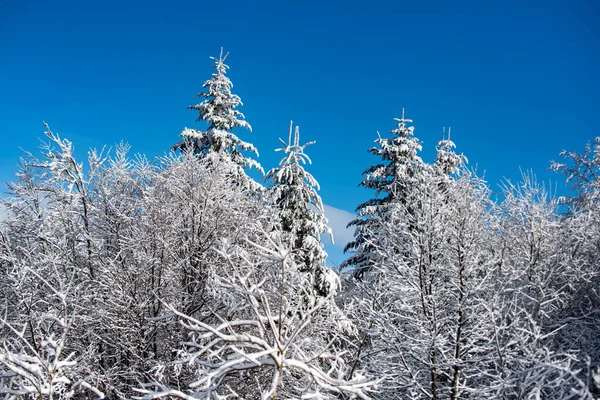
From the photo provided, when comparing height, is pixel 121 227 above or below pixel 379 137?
below

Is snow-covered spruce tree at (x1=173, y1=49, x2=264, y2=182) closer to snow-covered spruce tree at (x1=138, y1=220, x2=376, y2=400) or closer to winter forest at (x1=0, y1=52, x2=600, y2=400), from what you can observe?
winter forest at (x1=0, y1=52, x2=600, y2=400)

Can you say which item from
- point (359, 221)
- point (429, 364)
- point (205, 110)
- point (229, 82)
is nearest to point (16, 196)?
point (205, 110)

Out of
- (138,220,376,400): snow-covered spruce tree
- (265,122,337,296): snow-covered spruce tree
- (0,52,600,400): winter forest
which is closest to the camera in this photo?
(138,220,376,400): snow-covered spruce tree

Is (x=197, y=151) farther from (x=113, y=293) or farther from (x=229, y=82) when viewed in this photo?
(x=113, y=293)

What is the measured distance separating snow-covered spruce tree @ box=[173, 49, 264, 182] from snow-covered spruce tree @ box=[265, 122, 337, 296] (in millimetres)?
4116

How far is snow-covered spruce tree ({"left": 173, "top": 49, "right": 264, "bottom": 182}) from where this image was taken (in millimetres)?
18344

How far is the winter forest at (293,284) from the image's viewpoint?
812 cm

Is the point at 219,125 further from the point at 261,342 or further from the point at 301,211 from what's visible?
the point at 261,342

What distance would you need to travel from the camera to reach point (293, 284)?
649 centimetres

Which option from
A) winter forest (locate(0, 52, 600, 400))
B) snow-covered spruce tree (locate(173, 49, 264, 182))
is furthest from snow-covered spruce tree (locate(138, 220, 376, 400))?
snow-covered spruce tree (locate(173, 49, 264, 182))

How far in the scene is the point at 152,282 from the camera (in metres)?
11.8

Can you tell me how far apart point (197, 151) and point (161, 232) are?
7461 millimetres

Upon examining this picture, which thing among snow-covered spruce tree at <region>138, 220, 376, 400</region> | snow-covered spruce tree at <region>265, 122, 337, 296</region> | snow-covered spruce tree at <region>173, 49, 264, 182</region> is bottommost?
snow-covered spruce tree at <region>138, 220, 376, 400</region>

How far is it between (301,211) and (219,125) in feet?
22.0
